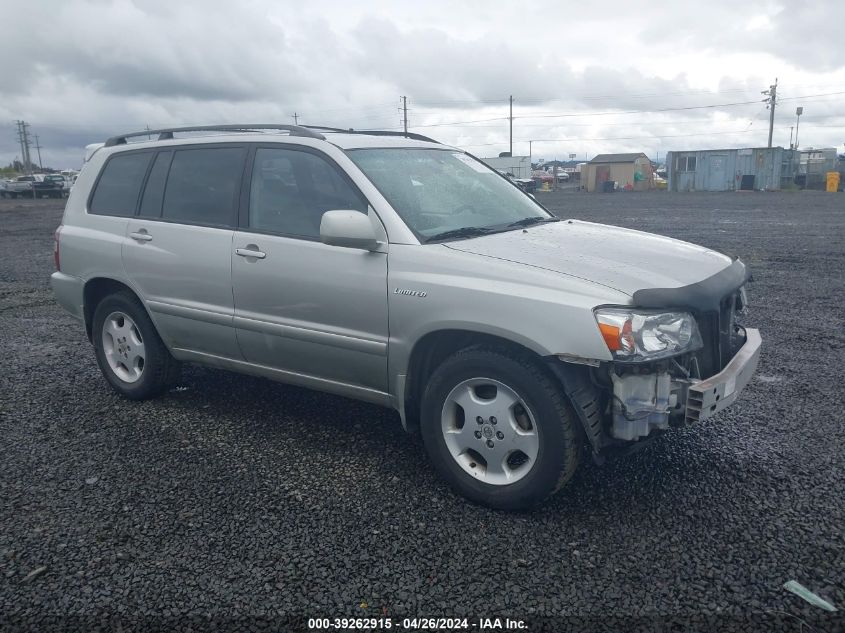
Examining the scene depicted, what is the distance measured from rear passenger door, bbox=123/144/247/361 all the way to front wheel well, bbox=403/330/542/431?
51.4 inches

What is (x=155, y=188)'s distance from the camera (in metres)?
4.85

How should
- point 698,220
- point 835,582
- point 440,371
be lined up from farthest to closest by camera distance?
point 698,220, point 440,371, point 835,582

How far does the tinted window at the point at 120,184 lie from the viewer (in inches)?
196

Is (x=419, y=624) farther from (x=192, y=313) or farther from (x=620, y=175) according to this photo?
(x=620, y=175)

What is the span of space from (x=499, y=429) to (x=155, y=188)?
305cm

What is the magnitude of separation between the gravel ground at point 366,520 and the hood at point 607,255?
1.09 meters

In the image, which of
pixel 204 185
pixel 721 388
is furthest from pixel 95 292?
pixel 721 388

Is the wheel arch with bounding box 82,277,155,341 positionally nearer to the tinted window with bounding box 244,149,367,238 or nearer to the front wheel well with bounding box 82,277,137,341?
the front wheel well with bounding box 82,277,137,341

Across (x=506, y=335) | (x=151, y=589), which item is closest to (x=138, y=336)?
(x=151, y=589)

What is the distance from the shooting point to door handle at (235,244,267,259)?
13.4 feet

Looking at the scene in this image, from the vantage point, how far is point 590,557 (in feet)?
9.72

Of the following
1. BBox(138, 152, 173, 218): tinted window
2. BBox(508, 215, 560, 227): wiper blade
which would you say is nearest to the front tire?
BBox(508, 215, 560, 227): wiper blade

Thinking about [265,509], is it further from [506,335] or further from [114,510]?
[506,335]

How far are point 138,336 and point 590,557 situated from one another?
3515 mm
